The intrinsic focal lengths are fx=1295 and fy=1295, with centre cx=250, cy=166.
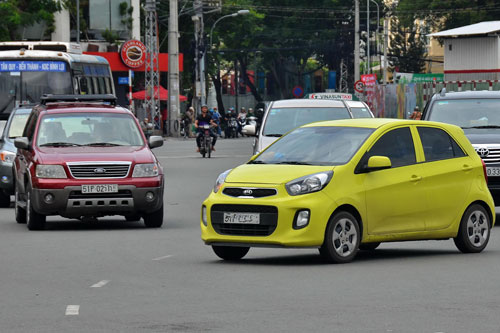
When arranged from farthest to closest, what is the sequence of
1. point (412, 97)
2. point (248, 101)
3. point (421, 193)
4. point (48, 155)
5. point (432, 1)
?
1. point (248, 101)
2. point (432, 1)
3. point (412, 97)
4. point (48, 155)
5. point (421, 193)

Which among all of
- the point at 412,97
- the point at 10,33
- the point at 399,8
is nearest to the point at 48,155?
the point at 412,97

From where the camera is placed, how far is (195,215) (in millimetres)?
20125

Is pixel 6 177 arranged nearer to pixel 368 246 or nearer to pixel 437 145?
pixel 368 246

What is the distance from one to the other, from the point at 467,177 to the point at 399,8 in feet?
269

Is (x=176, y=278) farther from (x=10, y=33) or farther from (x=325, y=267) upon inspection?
(x=10, y=33)

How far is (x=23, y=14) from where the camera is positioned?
58094 millimetres

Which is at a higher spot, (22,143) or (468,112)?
(468,112)

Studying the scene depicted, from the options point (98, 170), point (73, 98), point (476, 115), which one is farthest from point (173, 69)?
point (98, 170)

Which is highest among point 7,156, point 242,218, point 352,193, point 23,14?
point 23,14

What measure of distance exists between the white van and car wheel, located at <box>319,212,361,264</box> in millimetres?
10049

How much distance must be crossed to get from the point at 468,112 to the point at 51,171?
20.8 ft

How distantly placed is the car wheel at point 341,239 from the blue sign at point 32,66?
61.6 ft

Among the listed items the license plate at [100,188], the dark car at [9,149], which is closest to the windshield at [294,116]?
the dark car at [9,149]

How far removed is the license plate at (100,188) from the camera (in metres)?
16.9
